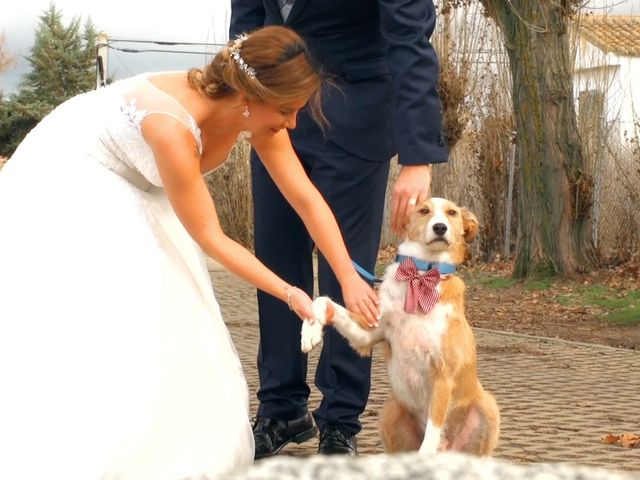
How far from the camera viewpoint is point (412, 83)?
4.82 meters

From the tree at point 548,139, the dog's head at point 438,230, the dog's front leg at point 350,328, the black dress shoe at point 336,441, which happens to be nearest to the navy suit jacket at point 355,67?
the dog's head at point 438,230

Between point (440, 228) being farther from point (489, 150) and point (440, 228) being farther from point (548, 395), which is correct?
point (489, 150)

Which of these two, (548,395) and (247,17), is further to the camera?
(548,395)

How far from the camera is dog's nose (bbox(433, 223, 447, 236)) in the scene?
202 inches

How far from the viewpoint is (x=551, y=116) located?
52.5 ft

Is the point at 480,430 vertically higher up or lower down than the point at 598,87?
lower down

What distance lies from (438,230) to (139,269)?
1.44 metres

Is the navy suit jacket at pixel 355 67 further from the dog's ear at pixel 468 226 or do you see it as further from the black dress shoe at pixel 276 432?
the black dress shoe at pixel 276 432

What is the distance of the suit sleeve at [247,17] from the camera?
5.48 meters

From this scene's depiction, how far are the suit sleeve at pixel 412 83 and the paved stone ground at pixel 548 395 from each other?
1.53 metres

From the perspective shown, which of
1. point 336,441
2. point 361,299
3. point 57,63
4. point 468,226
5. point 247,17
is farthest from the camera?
point 57,63

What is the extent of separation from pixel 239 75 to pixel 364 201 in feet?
3.91

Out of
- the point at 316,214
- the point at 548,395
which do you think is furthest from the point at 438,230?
the point at 548,395

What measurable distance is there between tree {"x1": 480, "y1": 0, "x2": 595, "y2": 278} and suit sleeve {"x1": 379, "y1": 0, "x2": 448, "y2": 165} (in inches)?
444
